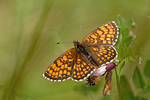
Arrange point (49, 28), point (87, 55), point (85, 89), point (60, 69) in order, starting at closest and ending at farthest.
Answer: point (60, 69), point (87, 55), point (85, 89), point (49, 28)

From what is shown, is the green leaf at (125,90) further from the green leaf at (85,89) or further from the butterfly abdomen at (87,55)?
the green leaf at (85,89)

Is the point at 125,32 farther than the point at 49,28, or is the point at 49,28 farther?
the point at 49,28

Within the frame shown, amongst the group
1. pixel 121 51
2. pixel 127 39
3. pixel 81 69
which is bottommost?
pixel 81 69

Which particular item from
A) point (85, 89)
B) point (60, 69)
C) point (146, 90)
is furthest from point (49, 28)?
point (146, 90)

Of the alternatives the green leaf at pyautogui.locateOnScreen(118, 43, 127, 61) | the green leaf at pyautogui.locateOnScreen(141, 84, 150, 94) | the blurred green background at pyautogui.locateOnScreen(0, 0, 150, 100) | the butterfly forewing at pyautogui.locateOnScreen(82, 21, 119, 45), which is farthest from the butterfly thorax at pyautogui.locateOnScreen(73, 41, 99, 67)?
the blurred green background at pyautogui.locateOnScreen(0, 0, 150, 100)

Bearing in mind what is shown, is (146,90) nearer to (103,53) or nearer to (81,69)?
(103,53)

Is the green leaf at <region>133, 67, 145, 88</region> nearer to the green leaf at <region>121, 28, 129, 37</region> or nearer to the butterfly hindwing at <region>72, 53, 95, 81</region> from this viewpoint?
the green leaf at <region>121, 28, 129, 37</region>

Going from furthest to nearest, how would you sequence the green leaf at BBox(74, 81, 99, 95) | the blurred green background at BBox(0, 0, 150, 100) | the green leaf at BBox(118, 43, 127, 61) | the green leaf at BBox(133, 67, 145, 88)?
the blurred green background at BBox(0, 0, 150, 100) < the green leaf at BBox(74, 81, 99, 95) < the green leaf at BBox(133, 67, 145, 88) < the green leaf at BBox(118, 43, 127, 61)
